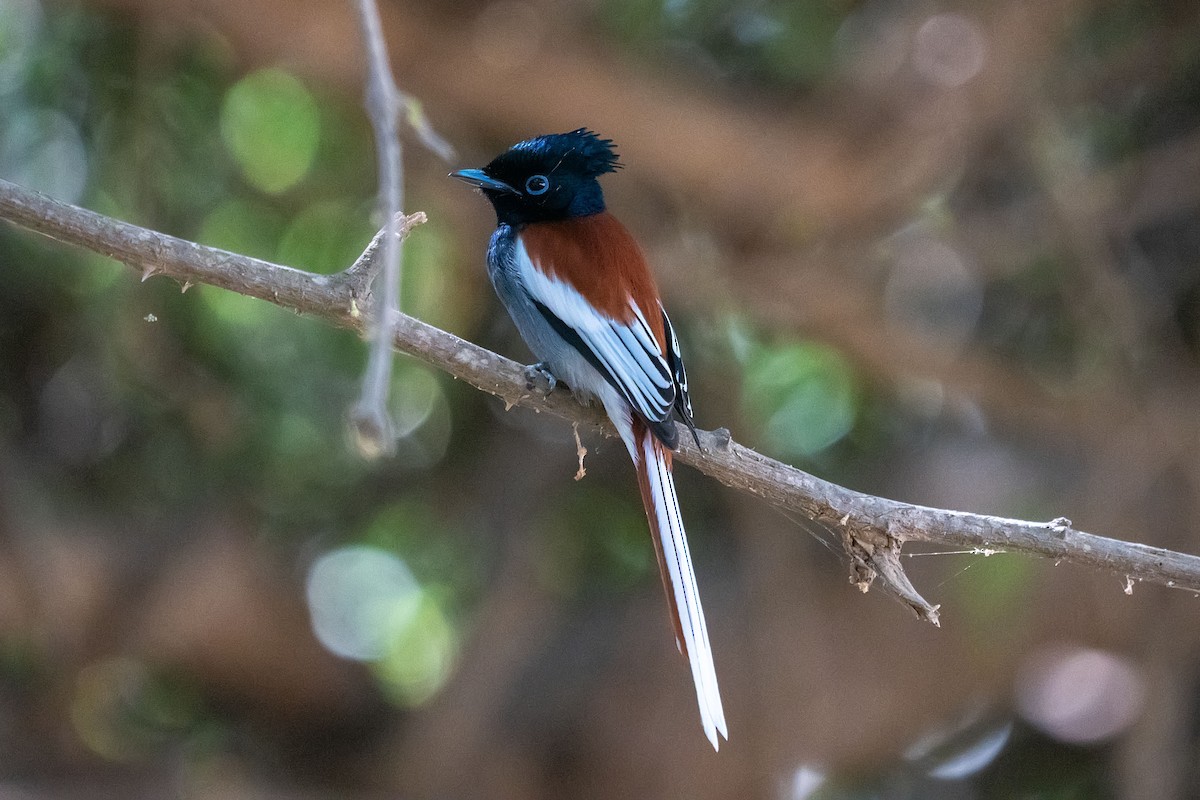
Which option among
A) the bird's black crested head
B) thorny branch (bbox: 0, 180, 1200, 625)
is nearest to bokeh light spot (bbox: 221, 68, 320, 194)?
the bird's black crested head

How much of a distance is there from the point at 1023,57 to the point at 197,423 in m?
3.33

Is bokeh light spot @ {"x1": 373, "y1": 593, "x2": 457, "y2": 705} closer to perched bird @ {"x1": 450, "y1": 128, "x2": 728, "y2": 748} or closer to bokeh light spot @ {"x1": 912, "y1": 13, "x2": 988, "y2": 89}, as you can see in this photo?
perched bird @ {"x1": 450, "y1": 128, "x2": 728, "y2": 748}

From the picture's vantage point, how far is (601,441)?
5074 mm

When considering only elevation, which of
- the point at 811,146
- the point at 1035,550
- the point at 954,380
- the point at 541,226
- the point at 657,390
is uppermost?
the point at 811,146

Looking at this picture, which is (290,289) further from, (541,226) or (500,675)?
(500,675)

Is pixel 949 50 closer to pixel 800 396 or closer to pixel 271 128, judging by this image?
pixel 800 396

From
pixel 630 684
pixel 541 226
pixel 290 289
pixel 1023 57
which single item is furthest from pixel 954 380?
pixel 290 289

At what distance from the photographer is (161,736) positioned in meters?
5.05

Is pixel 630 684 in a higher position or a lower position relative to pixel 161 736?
higher

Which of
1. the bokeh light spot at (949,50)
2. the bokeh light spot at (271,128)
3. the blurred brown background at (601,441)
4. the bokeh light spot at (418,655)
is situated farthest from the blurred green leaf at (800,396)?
the bokeh light spot at (271,128)

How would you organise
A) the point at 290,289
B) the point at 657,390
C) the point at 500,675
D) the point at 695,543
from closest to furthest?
the point at 290,289
the point at 657,390
the point at 500,675
the point at 695,543

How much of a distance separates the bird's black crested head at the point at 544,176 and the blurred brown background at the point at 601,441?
0.62 metres

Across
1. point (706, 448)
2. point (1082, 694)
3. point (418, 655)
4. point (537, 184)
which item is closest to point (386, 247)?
point (706, 448)

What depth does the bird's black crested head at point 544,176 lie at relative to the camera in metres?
4.02
